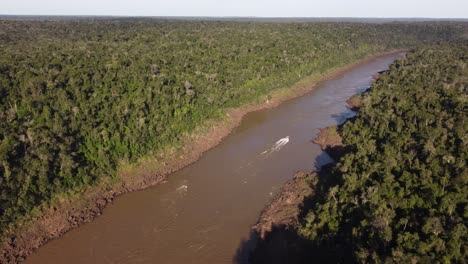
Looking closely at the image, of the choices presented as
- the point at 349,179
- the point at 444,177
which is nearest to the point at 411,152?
the point at 444,177

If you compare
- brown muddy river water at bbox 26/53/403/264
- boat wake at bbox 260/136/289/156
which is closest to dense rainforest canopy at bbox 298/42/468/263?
brown muddy river water at bbox 26/53/403/264

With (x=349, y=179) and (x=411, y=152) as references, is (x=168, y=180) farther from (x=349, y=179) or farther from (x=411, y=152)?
(x=411, y=152)

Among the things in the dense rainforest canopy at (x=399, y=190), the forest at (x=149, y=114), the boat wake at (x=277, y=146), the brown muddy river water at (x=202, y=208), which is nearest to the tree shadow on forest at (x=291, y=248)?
the dense rainforest canopy at (x=399, y=190)

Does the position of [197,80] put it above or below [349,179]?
above

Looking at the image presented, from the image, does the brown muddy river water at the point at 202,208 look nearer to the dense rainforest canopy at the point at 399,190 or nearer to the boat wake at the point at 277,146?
the boat wake at the point at 277,146

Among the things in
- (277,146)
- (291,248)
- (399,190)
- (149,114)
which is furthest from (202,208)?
(399,190)

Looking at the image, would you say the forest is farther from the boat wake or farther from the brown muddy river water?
the boat wake
